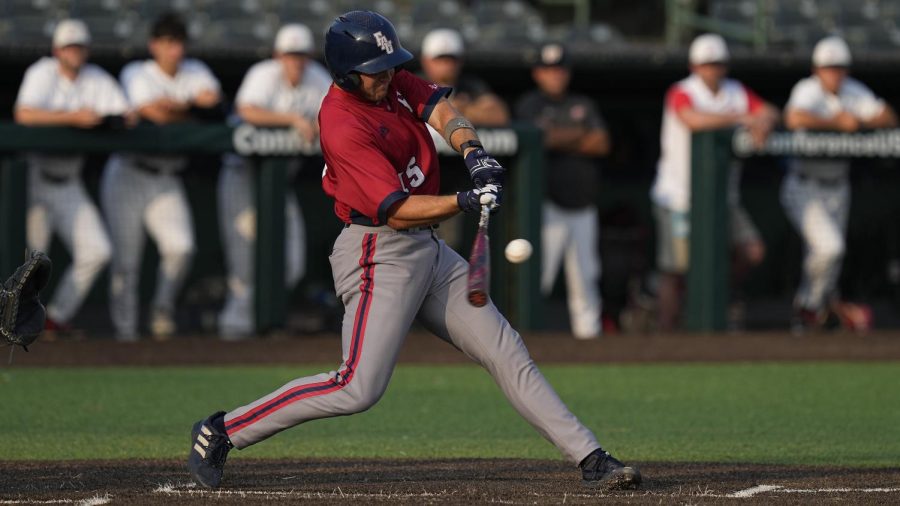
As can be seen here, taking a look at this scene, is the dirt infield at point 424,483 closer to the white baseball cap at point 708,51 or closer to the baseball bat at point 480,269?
the baseball bat at point 480,269

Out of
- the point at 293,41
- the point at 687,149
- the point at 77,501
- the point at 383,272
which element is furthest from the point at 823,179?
the point at 77,501

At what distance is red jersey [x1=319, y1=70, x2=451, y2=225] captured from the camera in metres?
4.77

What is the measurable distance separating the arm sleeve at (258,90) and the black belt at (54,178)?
122cm

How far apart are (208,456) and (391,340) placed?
0.71 meters

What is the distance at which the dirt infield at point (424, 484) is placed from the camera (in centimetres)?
473

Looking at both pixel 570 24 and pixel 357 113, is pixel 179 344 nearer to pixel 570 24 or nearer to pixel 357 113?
pixel 357 113

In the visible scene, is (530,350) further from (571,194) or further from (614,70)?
(614,70)

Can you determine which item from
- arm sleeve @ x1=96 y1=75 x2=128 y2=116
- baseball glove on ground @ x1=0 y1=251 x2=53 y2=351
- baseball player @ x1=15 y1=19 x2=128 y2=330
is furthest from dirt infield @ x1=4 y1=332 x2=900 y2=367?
baseball glove on ground @ x1=0 y1=251 x2=53 y2=351

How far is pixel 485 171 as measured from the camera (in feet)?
15.6

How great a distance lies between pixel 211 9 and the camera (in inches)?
551

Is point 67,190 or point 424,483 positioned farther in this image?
point 67,190

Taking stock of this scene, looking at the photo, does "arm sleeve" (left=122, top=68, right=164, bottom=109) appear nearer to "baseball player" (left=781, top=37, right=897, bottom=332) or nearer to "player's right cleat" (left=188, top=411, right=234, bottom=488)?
"baseball player" (left=781, top=37, right=897, bottom=332)

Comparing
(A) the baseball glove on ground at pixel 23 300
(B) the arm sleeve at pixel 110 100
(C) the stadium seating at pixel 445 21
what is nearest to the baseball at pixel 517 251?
(A) the baseball glove on ground at pixel 23 300

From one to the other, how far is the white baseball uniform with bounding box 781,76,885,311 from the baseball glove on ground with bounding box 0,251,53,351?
267 inches
